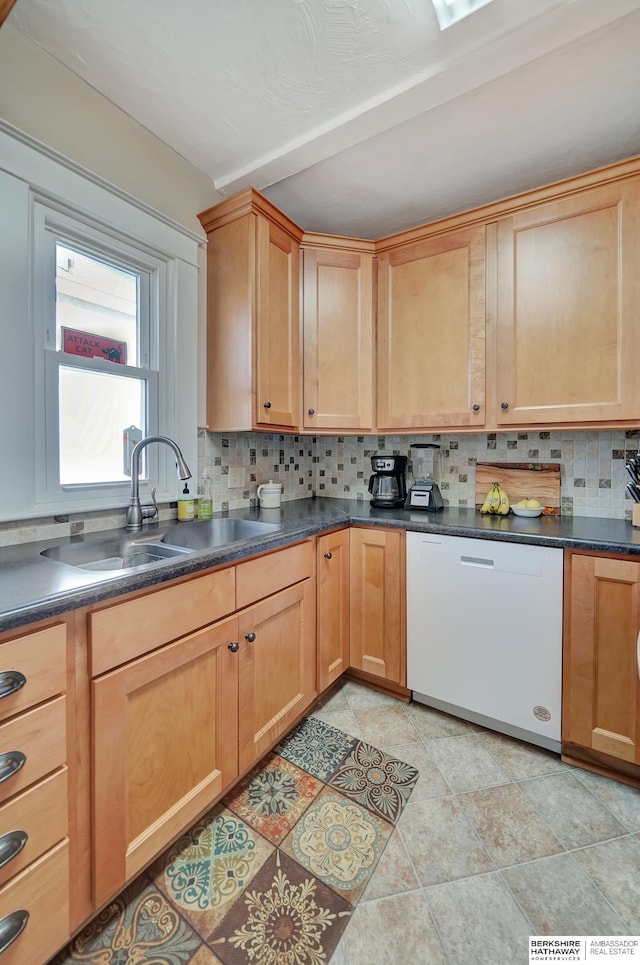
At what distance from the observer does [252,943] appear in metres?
0.96

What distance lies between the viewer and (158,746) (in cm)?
108

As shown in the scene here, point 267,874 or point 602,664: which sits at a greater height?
point 602,664

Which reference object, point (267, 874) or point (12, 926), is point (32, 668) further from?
point (267, 874)

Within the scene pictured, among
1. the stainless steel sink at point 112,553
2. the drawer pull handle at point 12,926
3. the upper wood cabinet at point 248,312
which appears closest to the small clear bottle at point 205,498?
the upper wood cabinet at point 248,312

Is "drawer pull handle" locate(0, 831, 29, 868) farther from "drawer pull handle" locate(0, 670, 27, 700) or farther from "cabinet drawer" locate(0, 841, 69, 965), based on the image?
"drawer pull handle" locate(0, 670, 27, 700)

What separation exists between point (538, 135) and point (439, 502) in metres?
1.62

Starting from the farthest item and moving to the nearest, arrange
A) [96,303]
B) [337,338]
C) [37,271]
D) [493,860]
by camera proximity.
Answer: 1. [337,338]
2. [96,303]
3. [37,271]
4. [493,860]

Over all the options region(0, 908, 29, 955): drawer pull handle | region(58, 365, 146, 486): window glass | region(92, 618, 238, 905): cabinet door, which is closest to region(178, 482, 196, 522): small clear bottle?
region(58, 365, 146, 486): window glass

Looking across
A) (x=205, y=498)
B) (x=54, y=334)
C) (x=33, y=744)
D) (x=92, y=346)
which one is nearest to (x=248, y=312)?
(x=92, y=346)

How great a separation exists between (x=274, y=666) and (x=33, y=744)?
2.72 feet

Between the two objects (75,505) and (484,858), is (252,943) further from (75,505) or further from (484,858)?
(75,505)

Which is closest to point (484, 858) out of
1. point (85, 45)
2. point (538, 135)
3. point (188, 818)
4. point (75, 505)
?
point (188, 818)

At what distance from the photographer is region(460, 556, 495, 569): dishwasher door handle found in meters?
1.63

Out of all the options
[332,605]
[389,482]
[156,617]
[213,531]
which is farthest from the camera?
[389,482]
